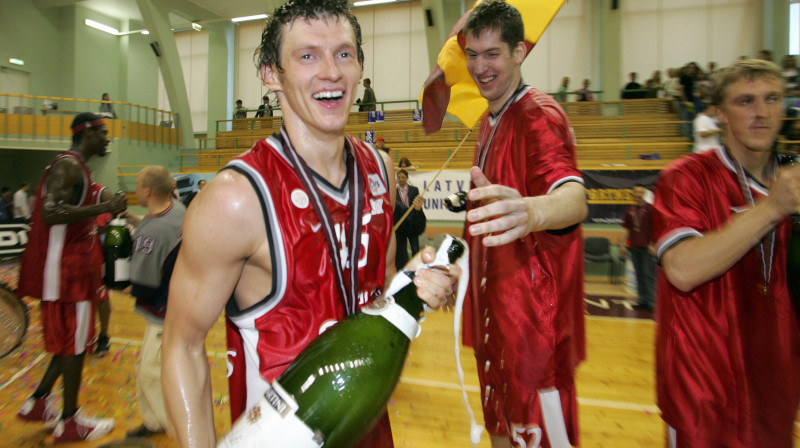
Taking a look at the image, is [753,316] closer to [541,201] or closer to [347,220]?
[541,201]

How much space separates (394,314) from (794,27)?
17.7m

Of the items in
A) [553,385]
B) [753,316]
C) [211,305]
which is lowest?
[553,385]

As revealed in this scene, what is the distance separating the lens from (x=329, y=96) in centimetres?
128

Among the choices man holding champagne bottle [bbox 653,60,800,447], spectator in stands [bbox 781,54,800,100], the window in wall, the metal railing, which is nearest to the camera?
man holding champagne bottle [bbox 653,60,800,447]

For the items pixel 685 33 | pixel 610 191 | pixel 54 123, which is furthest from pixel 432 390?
pixel 54 123

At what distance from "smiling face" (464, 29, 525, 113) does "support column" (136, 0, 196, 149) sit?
15.7 metres

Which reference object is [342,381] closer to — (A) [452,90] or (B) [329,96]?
(B) [329,96]

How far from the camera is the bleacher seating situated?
32.4ft

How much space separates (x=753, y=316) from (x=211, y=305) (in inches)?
72.4

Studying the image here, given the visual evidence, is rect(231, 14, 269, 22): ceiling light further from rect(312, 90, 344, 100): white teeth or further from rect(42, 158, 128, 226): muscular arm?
rect(312, 90, 344, 100): white teeth

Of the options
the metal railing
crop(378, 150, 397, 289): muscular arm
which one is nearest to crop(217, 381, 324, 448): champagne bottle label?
crop(378, 150, 397, 289): muscular arm

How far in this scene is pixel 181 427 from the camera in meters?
1.05

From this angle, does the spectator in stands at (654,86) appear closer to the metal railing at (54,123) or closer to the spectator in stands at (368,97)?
the spectator in stands at (368,97)

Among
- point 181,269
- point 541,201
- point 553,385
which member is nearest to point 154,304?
point 181,269
